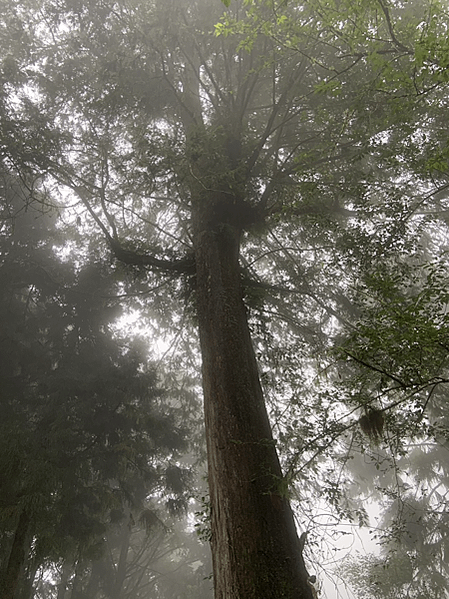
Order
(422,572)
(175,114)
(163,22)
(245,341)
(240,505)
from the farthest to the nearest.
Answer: (422,572) < (175,114) < (163,22) < (245,341) < (240,505)

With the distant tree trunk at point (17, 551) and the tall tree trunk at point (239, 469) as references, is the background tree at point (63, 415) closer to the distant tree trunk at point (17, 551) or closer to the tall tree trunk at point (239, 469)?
the distant tree trunk at point (17, 551)

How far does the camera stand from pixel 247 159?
6.39 meters

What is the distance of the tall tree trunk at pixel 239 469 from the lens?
291 centimetres

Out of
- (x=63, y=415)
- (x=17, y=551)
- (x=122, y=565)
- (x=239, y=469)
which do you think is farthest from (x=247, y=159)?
(x=122, y=565)

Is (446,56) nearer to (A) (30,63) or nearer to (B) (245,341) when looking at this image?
(B) (245,341)

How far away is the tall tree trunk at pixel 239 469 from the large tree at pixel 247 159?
0.05 feet

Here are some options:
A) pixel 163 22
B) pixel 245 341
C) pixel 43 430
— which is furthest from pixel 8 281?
pixel 245 341

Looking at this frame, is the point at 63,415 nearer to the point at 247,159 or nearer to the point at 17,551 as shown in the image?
the point at 17,551

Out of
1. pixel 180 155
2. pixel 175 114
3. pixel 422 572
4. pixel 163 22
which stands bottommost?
pixel 422 572

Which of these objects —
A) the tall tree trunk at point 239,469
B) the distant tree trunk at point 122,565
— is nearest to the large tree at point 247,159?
the tall tree trunk at point 239,469

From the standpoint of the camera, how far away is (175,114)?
9.26 meters

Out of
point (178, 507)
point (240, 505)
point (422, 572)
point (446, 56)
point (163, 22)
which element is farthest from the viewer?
point (422, 572)

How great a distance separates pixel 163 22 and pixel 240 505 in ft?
27.4

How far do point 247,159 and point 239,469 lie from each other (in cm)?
498
